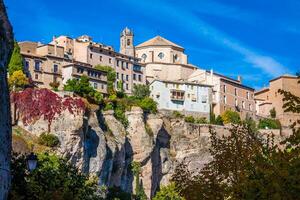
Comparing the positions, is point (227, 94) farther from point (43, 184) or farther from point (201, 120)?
point (43, 184)

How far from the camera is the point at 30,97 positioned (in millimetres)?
76375

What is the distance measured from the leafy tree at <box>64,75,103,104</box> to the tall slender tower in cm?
3455

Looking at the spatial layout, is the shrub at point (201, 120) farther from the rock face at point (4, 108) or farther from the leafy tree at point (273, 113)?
the rock face at point (4, 108)

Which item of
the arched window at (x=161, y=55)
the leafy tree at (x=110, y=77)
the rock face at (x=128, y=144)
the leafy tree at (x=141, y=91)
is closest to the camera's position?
the rock face at (x=128, y=144)

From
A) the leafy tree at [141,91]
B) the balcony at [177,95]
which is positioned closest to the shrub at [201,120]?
the balcony at [177,95]

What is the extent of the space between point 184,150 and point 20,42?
1146 inches

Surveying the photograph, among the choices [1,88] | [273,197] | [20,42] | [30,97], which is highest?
[20,42]

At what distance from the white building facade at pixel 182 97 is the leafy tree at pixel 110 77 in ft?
26.7

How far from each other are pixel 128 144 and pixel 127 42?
3994cm

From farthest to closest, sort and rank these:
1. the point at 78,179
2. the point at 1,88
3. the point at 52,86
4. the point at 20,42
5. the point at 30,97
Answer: the point at 20,42
the point at 52,86
the point at 30,97
the point at 78,179
the point at 1,88

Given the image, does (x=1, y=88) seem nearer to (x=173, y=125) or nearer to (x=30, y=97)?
(x=30, y=97)

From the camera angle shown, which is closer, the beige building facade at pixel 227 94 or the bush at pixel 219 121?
the bush at pixel 219 121

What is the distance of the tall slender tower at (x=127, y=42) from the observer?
12524cm

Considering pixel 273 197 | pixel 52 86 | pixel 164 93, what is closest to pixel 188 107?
pixel 164 93
